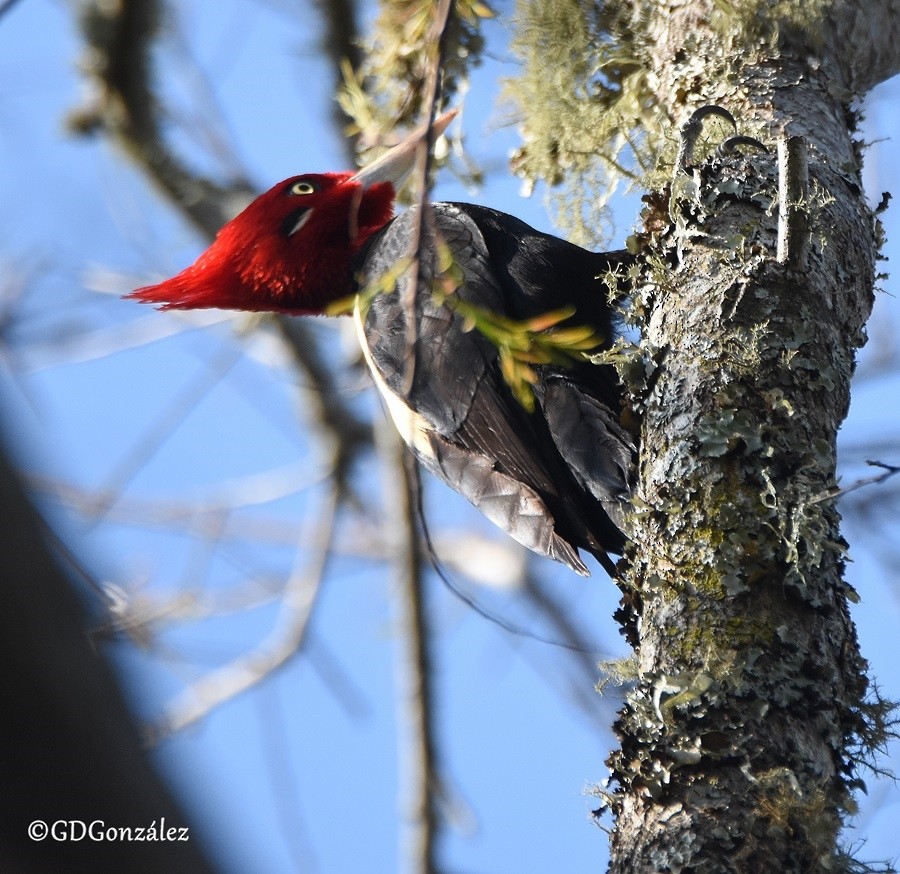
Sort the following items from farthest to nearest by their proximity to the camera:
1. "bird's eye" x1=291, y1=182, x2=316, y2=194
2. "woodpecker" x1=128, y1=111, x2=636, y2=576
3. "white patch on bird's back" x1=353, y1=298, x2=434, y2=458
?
"bird's eye" x1=291, y1=182, x2=316, y2=194 < "white patch on bird's back" x1=353, y1=298, x2=434, y2=458 < "woodpecker" x1=128, y1=111, x2=636, y2=576

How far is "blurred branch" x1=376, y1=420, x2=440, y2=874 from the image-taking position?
3.62 metres

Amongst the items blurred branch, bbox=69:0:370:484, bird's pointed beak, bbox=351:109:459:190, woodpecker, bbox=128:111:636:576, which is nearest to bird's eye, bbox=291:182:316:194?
bird's pointed beak, bbox=351:109:459:190

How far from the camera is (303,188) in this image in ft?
10.1

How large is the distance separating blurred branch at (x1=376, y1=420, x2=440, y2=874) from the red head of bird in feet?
2.56

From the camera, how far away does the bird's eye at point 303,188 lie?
10.0ft

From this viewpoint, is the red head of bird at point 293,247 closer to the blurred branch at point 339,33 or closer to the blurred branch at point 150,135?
the blurred branch at point 339,33

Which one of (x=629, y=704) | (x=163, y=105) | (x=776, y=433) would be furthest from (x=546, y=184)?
(x=163, y=105)

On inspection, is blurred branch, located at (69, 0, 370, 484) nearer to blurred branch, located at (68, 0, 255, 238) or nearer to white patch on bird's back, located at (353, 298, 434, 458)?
blurred branch, located at (68, 0, 255, 238)

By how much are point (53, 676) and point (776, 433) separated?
1.32 m

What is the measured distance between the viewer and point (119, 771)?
2.04ft

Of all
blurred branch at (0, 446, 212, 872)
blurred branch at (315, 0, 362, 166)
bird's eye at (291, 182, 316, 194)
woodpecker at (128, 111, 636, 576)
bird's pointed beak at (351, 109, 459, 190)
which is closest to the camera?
blurred branch at (0, 446, 212, 872)

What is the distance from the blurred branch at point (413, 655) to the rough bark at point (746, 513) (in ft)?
5.66

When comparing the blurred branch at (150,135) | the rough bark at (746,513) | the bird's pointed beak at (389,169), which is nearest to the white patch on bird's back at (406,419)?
the bird's pointed beak at (389,169)

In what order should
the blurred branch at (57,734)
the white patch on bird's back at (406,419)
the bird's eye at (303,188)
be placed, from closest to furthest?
the blurred branch at (57,734) → the white patch on bird's back at (406,419) → the bird's eye at (303,188)
